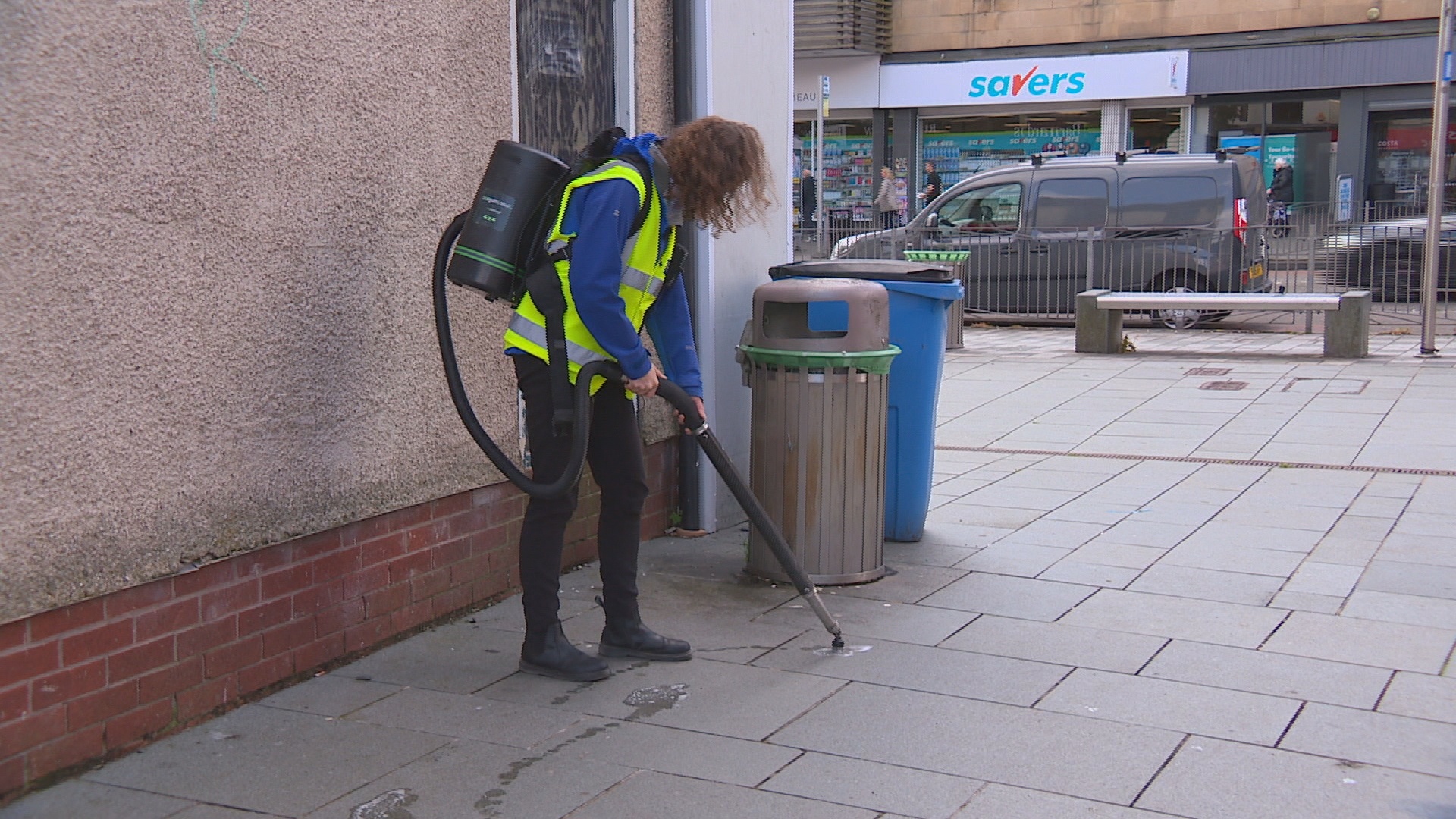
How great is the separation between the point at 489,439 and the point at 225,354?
0.78 m

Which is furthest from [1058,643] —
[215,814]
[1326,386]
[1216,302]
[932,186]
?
[932,186]

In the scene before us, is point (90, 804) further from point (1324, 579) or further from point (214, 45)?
point (1324, 579)

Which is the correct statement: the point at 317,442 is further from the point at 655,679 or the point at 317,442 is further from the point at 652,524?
the point at 652,524

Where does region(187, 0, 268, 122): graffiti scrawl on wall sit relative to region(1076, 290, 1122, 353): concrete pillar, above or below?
above

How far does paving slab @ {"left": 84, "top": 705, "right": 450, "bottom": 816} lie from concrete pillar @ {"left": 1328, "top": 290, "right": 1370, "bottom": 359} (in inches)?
Answer: 420

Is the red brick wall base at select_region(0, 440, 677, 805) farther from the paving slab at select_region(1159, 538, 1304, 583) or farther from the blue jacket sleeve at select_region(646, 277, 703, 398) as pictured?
the paving slab at select_region(1159, 538, 1304, 583)

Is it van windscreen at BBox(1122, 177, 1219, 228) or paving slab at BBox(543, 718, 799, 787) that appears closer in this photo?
paving slab at BBox(543, 718, 799, 787)

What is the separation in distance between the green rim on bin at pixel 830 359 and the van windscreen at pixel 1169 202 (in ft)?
35.1

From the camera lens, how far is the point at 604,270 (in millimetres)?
4148

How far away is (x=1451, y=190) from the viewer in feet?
70.5

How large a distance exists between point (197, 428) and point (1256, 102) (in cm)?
2506

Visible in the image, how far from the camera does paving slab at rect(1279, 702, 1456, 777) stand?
3773 millimetres

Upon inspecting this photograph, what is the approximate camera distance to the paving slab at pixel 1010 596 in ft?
17.2

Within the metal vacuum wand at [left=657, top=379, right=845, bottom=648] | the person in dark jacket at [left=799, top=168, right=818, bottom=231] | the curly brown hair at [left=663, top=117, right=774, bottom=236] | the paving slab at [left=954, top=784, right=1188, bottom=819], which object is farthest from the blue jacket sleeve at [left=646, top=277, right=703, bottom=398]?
the person in dark jacket at [left=799, top=168, right=818, bottom=231]
